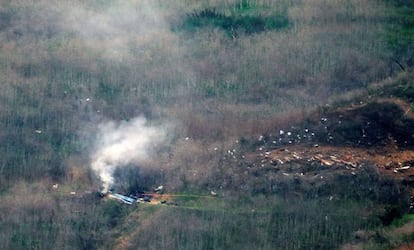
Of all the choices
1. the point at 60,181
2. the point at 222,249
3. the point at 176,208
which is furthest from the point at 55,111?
the point at 222,249

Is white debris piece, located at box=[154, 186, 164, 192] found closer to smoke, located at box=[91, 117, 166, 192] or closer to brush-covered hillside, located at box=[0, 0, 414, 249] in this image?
brush-covered hillside, located at box=[0, 0, 414, 249]

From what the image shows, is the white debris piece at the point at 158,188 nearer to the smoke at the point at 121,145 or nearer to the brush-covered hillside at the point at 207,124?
the brush-covered hillside at the point at 207,124

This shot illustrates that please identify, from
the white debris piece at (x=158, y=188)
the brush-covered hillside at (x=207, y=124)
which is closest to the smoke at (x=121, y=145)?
the brush-covered hillside at (x=207, y=124)

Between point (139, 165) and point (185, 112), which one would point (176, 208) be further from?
point (185, 112)

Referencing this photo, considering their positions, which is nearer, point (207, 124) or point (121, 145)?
point (121, 145)

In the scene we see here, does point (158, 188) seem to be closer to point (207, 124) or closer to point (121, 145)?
point (121, 145)

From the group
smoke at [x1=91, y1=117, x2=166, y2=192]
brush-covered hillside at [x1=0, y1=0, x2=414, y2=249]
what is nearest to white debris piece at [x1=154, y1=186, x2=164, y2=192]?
brush-covered hillside at [x1=0, y1=0, x2=414, y2=249]

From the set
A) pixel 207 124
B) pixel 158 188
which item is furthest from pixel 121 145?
pixel 207 124
